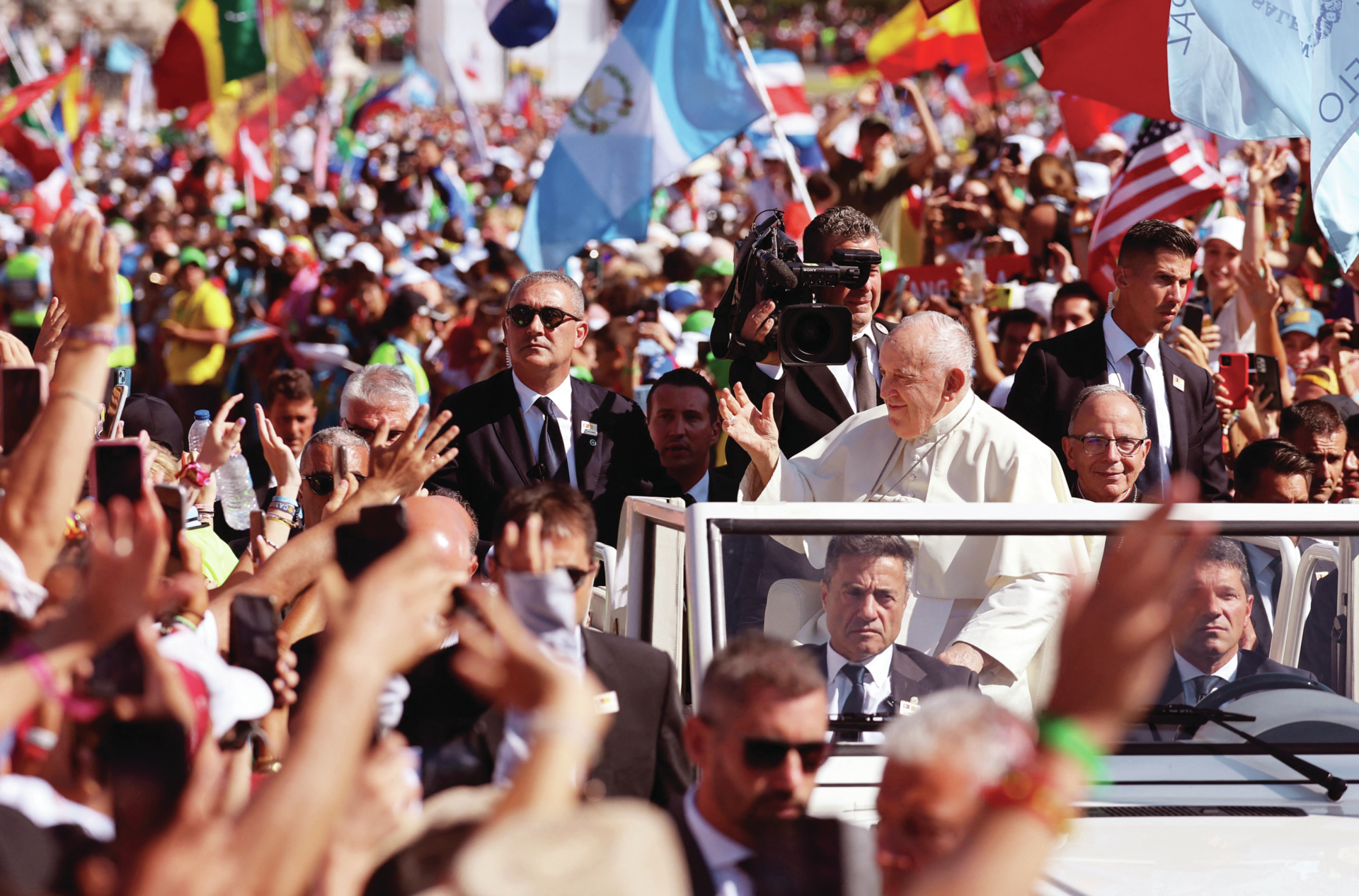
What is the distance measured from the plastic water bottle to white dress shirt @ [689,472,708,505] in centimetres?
160

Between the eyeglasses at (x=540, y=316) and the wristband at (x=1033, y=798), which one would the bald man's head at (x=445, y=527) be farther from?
the eyeglasses at (x=540, y=316)

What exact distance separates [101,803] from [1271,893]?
2180mm

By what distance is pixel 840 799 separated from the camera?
3.43 m

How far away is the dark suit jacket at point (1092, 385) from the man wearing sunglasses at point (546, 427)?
53.2 inches

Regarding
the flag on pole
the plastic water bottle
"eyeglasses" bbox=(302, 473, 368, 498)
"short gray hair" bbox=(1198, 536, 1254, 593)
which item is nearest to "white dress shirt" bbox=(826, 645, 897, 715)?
"short gray hair" bbox=(1198, 536, 1254, 593)

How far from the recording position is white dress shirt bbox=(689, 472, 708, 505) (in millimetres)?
5582

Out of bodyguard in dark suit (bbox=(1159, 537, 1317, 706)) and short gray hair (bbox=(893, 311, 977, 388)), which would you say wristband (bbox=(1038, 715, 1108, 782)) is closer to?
bodyguard in dark suit (bbox=(1159, 537, 1317, 706))

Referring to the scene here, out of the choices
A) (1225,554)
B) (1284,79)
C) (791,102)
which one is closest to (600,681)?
(1225,554)

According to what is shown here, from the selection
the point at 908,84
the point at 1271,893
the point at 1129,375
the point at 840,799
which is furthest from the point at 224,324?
the point at 1271,893

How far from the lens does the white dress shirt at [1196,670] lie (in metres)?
3.67

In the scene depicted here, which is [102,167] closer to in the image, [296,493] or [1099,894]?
[296,493]

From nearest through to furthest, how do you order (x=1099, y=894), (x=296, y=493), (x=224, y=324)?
(x=1099, y=894) < (x=296, y=493) < (x=224, y=324)

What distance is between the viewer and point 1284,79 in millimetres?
5910

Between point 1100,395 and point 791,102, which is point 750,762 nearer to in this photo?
point 1100,395
